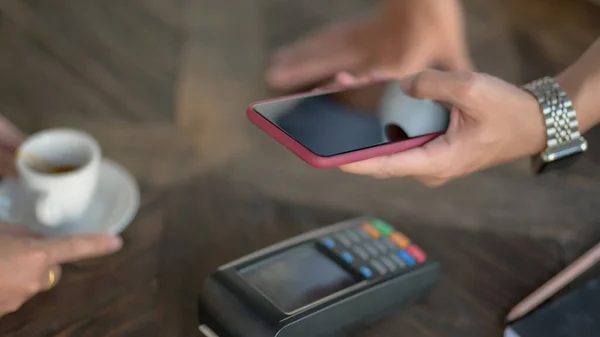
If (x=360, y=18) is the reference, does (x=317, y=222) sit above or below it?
below

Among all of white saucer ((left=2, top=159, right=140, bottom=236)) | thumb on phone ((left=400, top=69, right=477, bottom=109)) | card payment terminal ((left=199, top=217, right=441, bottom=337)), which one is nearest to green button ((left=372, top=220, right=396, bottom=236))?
card payment terminal ((left=199, top=217, right=441, bottom=337))

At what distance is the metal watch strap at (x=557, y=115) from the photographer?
0.61 m

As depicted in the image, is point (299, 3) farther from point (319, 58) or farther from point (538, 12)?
point (538, 12)

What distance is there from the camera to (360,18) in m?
0.94

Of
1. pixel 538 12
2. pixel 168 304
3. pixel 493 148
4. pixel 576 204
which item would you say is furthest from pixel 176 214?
pixel 538 12

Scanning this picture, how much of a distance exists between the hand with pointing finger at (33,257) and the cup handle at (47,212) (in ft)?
0.06

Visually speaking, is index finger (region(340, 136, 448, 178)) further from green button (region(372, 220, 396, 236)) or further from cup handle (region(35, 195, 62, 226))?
cup handle (region(35, 195, 62, 226))

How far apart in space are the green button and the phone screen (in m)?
0.09

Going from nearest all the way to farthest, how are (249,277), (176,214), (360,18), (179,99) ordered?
1. (249,277)
2. (176,214)
3. (179,99)
4. (360,18)

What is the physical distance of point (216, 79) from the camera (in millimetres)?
796

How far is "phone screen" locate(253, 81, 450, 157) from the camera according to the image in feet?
1.66

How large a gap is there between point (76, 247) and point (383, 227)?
10.5 inches

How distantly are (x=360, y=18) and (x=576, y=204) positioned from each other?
0.42 meters

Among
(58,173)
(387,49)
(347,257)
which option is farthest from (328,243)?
(387,49)
